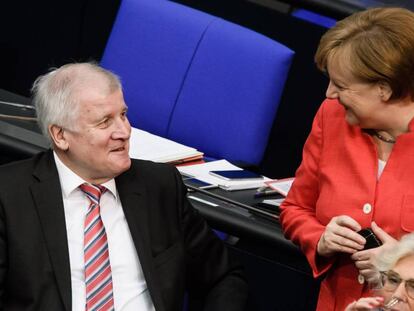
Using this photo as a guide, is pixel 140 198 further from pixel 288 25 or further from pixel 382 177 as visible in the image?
pixel 288 25

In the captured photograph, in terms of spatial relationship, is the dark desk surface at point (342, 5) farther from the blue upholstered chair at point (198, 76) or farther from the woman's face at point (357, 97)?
the woman's face at point (357, 97)

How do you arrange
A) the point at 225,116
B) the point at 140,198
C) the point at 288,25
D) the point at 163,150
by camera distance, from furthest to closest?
the point at 288,25 → the point at 225,116 → the point at 163,150 → the point at 140,198

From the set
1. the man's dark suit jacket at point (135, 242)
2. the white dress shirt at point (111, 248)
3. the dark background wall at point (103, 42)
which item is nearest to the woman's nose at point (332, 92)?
the man's dark suit jacket at point (135, 242)

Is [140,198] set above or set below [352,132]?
below

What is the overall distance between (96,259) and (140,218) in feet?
0.59

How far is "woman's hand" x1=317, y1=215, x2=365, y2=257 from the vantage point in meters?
3.06

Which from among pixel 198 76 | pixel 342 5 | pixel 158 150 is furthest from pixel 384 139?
pixel 342 5

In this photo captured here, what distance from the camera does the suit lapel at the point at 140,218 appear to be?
3.31 metres

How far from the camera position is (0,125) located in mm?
4160

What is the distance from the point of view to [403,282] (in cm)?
275

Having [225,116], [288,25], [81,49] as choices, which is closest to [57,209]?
[225,116]

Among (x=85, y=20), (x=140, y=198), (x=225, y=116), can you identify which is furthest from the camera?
(x=85, y=20)

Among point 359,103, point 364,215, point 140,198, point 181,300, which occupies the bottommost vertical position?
point 181,300

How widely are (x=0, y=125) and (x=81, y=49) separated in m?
1.42
